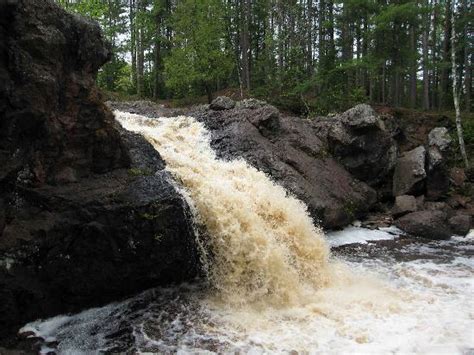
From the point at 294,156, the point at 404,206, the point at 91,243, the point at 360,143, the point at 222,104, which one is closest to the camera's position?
the point at 91,243

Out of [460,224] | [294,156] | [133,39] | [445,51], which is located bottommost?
[460,224]

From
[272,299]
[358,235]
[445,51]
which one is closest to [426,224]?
[358,235]

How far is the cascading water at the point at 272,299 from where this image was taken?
620 cm

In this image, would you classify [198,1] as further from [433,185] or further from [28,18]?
[28,18]

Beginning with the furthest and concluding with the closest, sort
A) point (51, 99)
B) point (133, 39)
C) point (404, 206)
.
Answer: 1. point (133, 39)
2. point (404, 206)
3. point (51, 99)

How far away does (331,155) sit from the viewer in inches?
556

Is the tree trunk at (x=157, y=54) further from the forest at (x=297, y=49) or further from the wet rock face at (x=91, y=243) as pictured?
the wet rock face at (x=91, y=243)

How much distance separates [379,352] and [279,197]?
4939 millimetres

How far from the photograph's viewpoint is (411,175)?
14367 mm

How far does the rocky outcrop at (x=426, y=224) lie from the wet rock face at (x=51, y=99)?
8.46 metres

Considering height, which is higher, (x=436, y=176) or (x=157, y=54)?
(x=157, y=54)

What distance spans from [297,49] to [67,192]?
63.2 ft

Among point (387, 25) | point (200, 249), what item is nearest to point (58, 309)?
point (200, 249)

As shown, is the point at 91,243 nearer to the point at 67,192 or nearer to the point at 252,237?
the point at 67,192
